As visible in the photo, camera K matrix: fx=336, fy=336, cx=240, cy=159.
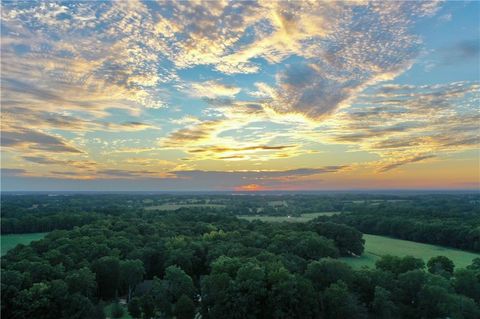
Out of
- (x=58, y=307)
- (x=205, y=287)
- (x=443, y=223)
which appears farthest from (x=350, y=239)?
(x=58, y=307)

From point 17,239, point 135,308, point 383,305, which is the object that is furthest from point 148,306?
point 17,239

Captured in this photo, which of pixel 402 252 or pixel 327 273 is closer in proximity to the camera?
pixel 327 273

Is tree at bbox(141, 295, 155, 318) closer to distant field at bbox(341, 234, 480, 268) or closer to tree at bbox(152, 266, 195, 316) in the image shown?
tree at bbox(152, 266, 195, 316)

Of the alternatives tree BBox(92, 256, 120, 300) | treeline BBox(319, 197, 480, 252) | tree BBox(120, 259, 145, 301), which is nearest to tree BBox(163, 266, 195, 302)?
tree BBox(120, 259, 145, 301)

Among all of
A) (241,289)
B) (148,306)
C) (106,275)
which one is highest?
(241,289)

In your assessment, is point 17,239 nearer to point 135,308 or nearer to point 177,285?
point 135,308

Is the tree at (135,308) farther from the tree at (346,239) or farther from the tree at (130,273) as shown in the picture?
the tree at (346,239)

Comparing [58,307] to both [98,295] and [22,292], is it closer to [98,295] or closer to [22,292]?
[22,292]
